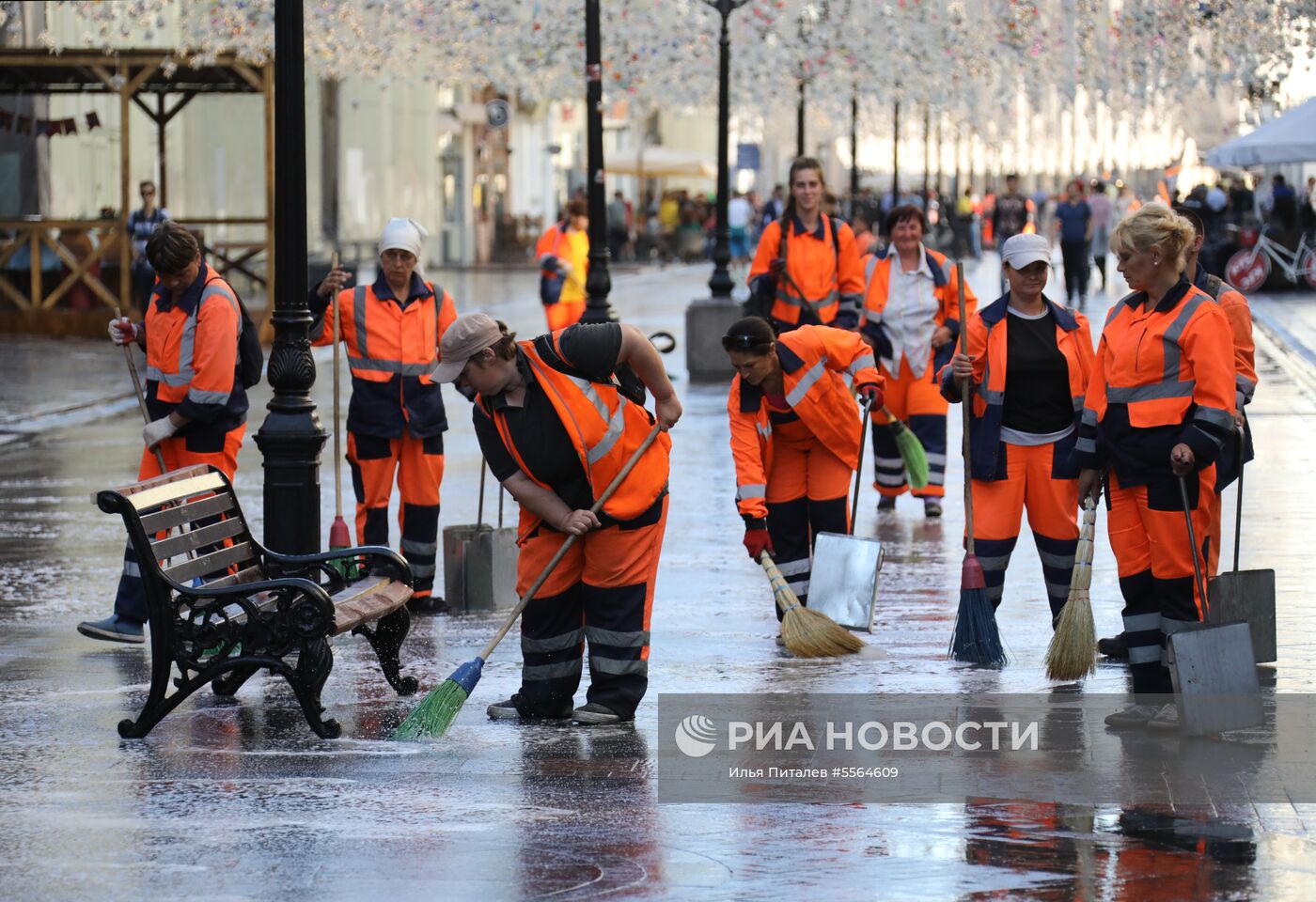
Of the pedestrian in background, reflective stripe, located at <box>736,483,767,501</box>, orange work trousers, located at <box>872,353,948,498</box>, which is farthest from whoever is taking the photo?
the pedestrian in background

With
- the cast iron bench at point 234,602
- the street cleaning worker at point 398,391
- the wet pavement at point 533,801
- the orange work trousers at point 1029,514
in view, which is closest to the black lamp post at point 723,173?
the wet pavement at point 533,801

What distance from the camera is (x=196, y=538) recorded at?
26.7 ft

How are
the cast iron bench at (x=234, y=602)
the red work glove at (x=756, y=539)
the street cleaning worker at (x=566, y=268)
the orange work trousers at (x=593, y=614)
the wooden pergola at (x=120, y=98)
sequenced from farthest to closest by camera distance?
the wooden pergola at (x=120, y=98) < the street cleaning worker at (x=566, y=268) < the red work glove at (x=756, y=539) < the orange work trousers at (x=593, y=614) < the cast iron bench at (x=234, y=602)

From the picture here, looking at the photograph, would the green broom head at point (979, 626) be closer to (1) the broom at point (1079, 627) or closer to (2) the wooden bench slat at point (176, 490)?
(1) the broom at point (1079, 627)

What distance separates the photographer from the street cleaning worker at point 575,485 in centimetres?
748

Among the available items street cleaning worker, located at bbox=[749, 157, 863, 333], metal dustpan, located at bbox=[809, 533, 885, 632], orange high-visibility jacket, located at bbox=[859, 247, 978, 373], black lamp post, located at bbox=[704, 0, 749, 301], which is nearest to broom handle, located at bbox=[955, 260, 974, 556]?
metal dustpan, located at bbox=[809, 533, 885, 632]

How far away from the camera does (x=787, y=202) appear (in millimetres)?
13773

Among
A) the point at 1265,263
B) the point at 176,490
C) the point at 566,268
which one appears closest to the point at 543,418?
the point at 176,490

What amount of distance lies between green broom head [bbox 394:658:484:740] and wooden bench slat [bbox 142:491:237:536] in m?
1.17

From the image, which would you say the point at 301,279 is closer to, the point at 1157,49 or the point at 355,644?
the point at 355,644

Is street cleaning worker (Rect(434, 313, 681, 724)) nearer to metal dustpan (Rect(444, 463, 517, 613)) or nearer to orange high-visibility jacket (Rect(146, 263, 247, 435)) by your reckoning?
orange high-visibility jacket (Rect(146, 263, 247, 435))

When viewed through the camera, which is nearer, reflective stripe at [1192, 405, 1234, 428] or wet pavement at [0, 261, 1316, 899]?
wet pavement at [0, 261, 1316, 899]

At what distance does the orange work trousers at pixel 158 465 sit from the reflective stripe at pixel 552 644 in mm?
2036

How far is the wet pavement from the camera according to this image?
5887 millimetres
